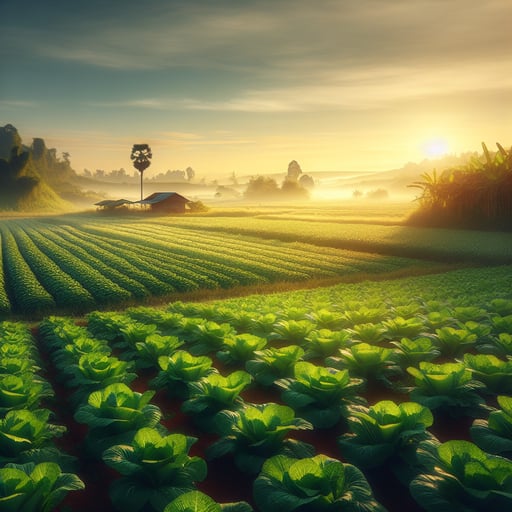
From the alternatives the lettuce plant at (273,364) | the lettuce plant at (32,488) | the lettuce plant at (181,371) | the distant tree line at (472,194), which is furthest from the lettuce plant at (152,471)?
the distant tree line at (472,194)

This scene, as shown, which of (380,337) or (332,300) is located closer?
(380,337)

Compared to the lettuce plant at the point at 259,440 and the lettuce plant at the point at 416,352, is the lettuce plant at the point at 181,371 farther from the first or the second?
the lettuce plant at the point at 416,352

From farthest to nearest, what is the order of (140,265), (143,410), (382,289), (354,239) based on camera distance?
1. (354,239)
2. (140,265)
3. (382,289)
4. (143,410)

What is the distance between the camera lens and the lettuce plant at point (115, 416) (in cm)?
570

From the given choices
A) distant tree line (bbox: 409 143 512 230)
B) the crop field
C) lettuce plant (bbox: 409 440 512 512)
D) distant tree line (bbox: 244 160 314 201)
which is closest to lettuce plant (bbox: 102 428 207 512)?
the crop field

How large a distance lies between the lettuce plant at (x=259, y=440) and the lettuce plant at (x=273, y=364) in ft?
6.08

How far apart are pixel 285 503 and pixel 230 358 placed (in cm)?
446

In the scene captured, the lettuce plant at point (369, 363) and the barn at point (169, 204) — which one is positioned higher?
the barn at point (169, 204)

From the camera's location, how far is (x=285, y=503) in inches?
162

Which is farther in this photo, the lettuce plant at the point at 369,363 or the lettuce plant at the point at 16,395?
the lettuce plant at the point at 369,363

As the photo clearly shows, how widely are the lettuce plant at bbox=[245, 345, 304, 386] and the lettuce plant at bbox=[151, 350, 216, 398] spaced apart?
717 mm

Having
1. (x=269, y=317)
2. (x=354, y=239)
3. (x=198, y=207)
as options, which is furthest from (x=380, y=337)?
(x=198, y=207)

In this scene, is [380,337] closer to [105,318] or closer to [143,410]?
[143,410]

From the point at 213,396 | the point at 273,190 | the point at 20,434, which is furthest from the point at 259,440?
the point at 273,190
